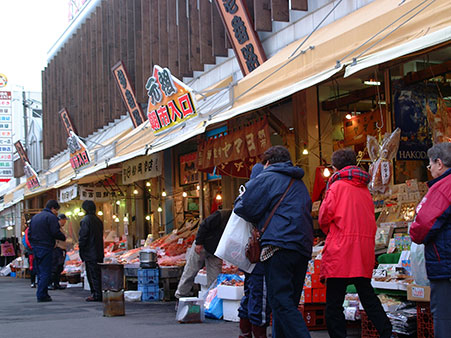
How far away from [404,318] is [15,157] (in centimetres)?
3687

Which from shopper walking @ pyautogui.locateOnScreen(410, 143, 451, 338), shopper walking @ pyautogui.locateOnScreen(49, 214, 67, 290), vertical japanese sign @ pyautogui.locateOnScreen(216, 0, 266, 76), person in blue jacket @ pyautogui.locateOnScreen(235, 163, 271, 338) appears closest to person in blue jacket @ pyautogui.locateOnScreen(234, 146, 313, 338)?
person in blue jacket @ pyautogui.locateOnScreen(235, 163, 271, 338)

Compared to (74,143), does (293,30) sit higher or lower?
higher

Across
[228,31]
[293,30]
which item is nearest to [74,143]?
[228,31]

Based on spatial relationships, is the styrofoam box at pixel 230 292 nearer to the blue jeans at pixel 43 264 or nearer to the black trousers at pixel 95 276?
the black trousers at pixel 95 276

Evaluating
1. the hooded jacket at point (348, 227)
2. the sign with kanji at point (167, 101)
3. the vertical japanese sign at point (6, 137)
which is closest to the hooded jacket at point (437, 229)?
the hooded jacket at point (348, 227)

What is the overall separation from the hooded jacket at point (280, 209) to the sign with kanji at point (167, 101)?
5451 mm

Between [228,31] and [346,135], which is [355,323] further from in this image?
[228,31]

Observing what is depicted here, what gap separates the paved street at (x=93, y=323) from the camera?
811 cm

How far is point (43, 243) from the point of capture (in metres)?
12.5

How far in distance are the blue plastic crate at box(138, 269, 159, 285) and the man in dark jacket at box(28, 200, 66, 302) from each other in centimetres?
178

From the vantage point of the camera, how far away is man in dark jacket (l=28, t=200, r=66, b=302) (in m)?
12.4

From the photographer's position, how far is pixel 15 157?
40.2 m

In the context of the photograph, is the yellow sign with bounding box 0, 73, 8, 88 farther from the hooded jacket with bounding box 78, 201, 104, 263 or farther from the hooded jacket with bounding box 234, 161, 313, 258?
the hooded jacket with bounding box 234, 161, 313, 258

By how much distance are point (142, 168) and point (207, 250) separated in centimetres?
801
